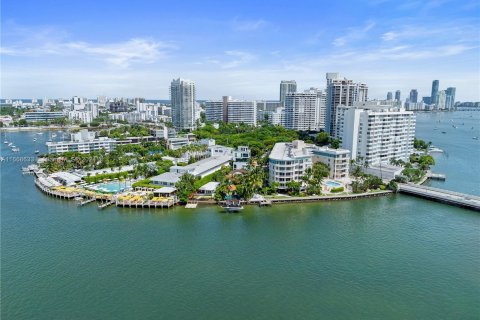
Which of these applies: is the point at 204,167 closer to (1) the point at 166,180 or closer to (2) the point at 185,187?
(1) the point at 166,180

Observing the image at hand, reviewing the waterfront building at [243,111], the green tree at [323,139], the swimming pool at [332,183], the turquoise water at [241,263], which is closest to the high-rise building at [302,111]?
the waterfront building at [243,111]

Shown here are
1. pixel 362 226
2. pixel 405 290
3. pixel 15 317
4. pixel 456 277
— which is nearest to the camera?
pixel 15 317

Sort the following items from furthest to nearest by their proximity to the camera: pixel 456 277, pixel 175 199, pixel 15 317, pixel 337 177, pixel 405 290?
pixel 337 177 → pixel 175 199 → pixel 456 277 → pixel 405 290 → pixel 15 317

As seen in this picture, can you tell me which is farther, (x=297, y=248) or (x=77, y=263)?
(x=297, y=248)

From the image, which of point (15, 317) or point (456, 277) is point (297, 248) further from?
point (15, 317)

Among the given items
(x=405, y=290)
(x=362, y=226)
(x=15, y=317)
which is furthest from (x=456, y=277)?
(x=15, y=317)

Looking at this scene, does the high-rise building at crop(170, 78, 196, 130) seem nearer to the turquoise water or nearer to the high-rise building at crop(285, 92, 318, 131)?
the high-rise building at crop(285, 92, 318, 131)

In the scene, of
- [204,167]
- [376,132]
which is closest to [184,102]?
[204,167]
